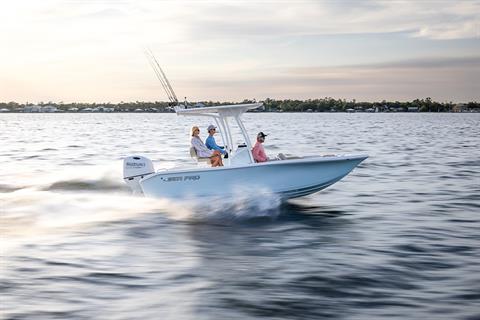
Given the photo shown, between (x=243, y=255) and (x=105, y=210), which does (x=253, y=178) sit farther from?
(x=105, y=210)

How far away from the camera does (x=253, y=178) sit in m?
15.1

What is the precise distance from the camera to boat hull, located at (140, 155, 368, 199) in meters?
15.0

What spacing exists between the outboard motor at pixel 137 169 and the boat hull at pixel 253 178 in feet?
1.48

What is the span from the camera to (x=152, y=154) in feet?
132

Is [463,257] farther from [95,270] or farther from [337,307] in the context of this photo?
[95,270]

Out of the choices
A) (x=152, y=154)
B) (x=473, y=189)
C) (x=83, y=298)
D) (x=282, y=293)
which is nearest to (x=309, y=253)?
(x=282, y=293)

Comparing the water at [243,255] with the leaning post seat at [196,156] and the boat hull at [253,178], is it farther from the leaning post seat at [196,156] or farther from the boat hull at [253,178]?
the leaning post seat at [196,156]

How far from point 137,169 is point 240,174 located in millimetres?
2578

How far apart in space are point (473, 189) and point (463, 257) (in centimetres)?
968

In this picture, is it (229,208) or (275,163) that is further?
(229,208)

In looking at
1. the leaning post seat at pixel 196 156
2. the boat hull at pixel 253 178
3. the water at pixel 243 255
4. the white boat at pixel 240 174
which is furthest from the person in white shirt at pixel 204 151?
the water at pixel 243 255

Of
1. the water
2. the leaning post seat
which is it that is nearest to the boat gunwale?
the leaning post seat

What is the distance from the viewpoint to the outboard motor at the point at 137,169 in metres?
15.6

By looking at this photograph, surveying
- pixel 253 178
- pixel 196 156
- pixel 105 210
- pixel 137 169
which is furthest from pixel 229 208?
pixel 105 210
